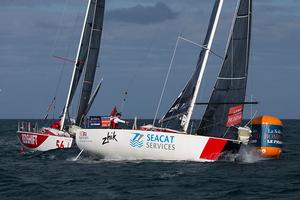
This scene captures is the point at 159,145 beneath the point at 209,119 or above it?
beneath

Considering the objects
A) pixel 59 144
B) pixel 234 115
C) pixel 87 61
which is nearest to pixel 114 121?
pixel 234 115

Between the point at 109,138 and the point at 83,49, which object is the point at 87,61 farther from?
the point at 109,138

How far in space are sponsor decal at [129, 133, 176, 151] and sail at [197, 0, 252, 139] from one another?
2074mm

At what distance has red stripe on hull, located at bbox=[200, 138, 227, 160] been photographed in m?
24.3

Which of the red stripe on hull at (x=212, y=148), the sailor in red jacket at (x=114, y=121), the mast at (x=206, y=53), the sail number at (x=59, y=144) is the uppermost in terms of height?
the mast at (x=206, y=53)

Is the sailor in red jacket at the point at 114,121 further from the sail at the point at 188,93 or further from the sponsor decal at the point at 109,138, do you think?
the sail at the point at 188,93

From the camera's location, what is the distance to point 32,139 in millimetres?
33938

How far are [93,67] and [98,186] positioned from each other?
18555mm

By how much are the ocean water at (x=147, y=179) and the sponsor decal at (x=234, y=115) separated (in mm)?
1639

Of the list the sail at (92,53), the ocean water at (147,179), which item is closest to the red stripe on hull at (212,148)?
the ocean water at (147,179)

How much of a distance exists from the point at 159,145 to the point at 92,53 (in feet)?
45.3

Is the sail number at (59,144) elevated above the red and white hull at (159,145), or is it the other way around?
the red and white hull at (159,145)

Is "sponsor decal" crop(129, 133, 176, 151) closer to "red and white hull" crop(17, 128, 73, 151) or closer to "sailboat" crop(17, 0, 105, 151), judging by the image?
"red and white hull" crop(17, 128, 73, 151)

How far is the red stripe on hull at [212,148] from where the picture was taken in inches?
958
